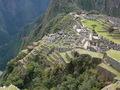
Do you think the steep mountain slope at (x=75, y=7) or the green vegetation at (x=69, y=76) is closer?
the green vegetation at (x=69, y=76)

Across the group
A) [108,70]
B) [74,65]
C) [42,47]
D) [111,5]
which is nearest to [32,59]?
[42,47]

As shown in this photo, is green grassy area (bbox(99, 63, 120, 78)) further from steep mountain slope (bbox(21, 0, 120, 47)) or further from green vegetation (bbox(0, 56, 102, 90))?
steep mountain slope (bbox(21, 0, 120, 47))

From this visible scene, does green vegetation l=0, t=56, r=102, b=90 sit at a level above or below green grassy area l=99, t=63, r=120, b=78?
below

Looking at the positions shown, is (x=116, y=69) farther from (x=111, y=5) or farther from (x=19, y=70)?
(x=111, y=5)

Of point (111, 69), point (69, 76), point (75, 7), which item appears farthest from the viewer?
point (75, 7)

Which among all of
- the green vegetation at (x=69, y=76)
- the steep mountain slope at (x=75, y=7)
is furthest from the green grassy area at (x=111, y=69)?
the steep mountain slope at (x=75, y=7)

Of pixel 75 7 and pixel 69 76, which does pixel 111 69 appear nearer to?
pixel 69 76

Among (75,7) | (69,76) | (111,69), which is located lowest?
(75,7)

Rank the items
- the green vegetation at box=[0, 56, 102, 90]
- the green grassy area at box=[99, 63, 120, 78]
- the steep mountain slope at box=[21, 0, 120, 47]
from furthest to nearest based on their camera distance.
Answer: the steep mountain slope at box=[21, 0, 120, 47]
the green vegetation at box=[0, 56, 102, 90]
the green grassy area at box=[99, 63, 120, 78]

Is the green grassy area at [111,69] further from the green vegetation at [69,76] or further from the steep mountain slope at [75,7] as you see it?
the steep mountain slope at [75,7]

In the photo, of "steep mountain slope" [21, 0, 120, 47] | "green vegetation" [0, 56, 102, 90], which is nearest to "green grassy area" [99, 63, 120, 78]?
"green vegetation" [0, 56, 102, 90]

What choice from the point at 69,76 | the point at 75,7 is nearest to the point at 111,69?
the point at 69,76
